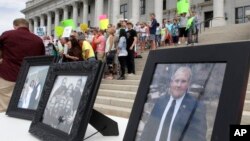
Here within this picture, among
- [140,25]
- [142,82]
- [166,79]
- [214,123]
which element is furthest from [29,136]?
[140,25]

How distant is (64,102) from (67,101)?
3cm

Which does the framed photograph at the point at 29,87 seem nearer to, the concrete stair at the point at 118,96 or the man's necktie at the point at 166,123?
the man's necktie at the point at 166,123

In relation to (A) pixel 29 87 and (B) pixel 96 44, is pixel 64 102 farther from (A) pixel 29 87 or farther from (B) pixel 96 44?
(B) pixel 96 44

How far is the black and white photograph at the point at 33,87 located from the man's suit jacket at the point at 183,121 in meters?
1.38

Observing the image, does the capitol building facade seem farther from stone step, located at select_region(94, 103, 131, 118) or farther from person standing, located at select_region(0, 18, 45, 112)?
person standing, located at select_region(0, 18, 45, 112)

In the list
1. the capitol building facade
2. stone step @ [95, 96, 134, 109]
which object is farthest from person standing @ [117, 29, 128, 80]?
the capitol building facade

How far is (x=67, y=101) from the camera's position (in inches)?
81.0

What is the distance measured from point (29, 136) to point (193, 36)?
1703 cm

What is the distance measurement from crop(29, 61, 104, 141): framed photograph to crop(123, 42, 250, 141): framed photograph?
0.26m

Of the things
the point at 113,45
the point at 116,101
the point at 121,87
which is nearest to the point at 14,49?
the point at 116,101

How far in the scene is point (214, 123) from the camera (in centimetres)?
127

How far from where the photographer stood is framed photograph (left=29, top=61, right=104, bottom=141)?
72.3 inches

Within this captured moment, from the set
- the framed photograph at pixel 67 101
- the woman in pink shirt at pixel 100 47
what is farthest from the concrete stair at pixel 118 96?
the framed photograph at pixel 67 101

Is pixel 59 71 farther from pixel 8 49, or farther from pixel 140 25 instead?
pixel 140 25
